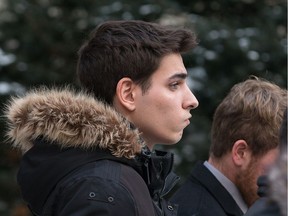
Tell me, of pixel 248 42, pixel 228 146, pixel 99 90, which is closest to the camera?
pixel 99 90

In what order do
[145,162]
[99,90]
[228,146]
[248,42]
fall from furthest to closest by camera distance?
1. [248,42]
2. [228,146]
3. [99,90]
4. [145,162]

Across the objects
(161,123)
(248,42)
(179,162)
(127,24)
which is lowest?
(179,162)

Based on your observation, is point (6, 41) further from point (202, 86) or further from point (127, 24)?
point (127, 24)

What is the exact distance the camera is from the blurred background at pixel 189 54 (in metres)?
6.26

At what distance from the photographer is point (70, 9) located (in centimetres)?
645

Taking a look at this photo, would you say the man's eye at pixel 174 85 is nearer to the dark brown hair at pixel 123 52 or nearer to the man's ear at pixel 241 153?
the dark brown hair at pixel 123 52

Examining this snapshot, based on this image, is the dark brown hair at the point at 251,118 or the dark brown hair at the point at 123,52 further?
the dark brown hair at the point at 251,118

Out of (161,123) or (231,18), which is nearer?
(161,123)

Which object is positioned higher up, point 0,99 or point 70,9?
point 70,9

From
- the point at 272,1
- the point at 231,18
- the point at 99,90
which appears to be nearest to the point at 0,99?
the point at 231,18

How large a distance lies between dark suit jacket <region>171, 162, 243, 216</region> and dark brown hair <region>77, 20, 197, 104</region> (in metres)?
0.69

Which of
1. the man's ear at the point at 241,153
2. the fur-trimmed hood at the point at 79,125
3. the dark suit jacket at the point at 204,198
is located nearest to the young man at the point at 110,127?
the fur-trimmed hood at the point at 79,125

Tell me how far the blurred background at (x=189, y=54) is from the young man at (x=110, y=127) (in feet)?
11.5

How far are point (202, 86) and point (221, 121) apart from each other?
3.16 metres
